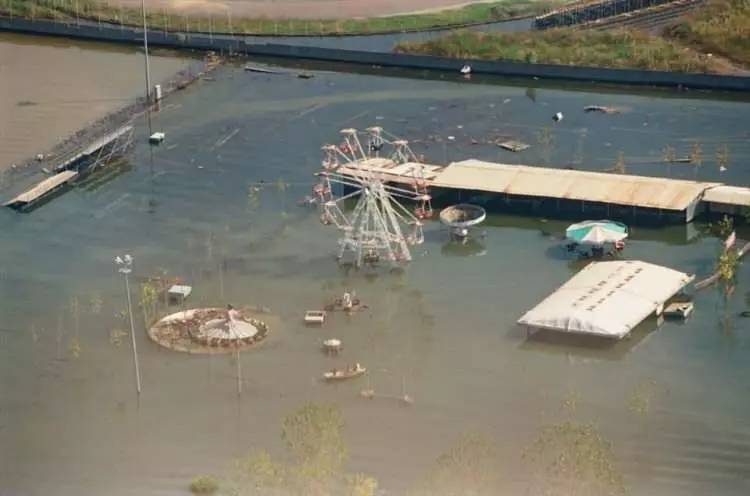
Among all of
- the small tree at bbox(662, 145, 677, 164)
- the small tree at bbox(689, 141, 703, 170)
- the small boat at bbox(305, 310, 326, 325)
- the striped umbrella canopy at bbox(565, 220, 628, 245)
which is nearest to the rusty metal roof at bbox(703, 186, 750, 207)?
the striped umbrella canopy at bbox(565, 220, 628, 245)

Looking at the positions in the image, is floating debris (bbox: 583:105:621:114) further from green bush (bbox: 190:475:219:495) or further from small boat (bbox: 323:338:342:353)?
green bush (bbox: 190:475:219:495)

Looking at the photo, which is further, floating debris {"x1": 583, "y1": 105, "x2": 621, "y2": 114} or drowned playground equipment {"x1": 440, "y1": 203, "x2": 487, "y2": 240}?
floating debris {"x1": 583, "y1": 105, "x2": 621, "y2": 114}

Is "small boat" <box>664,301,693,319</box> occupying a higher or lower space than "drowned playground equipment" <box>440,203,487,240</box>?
lower

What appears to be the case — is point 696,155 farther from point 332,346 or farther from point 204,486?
point 204,486

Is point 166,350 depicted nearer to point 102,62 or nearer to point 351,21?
point 102,62

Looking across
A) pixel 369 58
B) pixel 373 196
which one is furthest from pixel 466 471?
pixel 369 58

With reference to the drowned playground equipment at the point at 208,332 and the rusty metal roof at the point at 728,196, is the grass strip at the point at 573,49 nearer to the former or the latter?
the rusty metal roof at the point at 728,196
